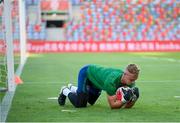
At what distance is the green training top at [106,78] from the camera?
11031 millimetres

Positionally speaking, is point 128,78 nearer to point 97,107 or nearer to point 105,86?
point 105,86

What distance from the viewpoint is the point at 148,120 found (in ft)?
32.7

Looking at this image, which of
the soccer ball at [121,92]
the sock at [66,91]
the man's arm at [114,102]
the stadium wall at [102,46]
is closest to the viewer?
the soccer ball at [121,92]

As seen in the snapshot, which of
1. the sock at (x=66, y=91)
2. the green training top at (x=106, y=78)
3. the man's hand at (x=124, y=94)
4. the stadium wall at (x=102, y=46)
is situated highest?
the green training top at (x=106, y=78)

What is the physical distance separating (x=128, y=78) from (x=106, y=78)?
426mm

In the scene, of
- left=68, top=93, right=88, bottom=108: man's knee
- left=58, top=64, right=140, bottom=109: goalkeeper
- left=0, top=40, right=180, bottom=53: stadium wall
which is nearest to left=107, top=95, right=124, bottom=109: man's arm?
left=58, top=64, right=140, bottom=109: goalkeeper

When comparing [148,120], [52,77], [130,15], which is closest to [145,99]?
[148,120]

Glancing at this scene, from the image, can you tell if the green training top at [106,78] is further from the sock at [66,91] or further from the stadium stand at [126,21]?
the stadium stand at [126,21]

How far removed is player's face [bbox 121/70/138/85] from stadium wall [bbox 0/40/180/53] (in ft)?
107

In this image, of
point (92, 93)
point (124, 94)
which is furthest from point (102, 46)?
point (124, 94)

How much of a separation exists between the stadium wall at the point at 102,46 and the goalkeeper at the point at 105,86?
31.6 meters

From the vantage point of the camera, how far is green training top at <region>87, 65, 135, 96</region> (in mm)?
11031

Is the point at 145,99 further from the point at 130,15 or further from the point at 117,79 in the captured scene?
the point at 130,15

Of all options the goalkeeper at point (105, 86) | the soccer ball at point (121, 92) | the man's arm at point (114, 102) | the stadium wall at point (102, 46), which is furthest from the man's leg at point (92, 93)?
the stadium wall at point (102, 46)
